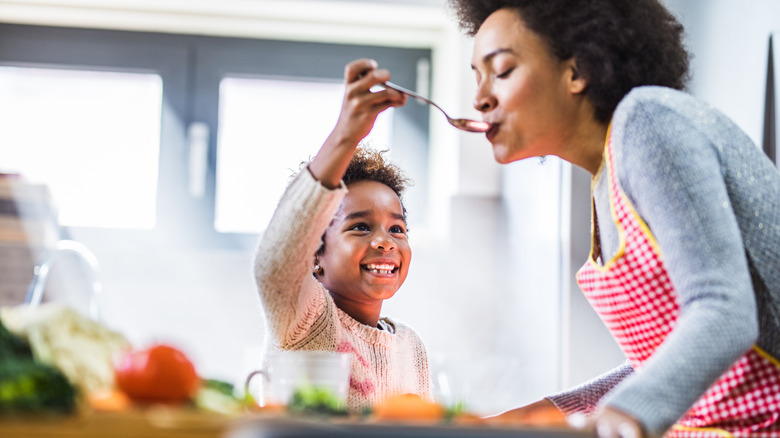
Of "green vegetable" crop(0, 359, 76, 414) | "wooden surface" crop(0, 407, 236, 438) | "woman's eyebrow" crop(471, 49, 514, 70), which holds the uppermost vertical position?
"woman's eyebrow" crop(471, 49, 514, 70)

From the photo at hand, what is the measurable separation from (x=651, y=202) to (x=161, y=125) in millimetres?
2291

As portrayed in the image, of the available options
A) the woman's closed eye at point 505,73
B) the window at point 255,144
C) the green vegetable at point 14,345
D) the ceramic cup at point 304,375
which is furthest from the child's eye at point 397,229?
the window at point 255,144

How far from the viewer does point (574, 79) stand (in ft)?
3.37

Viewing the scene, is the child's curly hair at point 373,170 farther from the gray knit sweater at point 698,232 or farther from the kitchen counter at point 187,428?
the kitchen counter at point 187,428

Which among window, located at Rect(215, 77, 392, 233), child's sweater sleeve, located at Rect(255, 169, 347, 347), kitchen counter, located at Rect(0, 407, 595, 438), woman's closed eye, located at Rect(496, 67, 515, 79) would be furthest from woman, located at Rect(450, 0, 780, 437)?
window, located at Rect(215, 77, 392, 233)

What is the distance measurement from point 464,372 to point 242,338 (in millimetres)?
728

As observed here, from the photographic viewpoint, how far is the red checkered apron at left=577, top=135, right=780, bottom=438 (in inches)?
33.0

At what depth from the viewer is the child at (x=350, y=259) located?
37.6 inches

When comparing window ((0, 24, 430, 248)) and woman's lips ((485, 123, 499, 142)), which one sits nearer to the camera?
woman's lips ((485, 123, 499, 142))

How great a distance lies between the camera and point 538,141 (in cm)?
105

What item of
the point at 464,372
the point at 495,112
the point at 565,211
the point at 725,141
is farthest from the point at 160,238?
the point at 725,141

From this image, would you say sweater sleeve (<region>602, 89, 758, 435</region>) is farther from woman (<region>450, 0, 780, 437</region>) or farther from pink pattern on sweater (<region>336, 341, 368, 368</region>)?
pink pattern on sweater (<region>336, 341, 368, 368</region>)

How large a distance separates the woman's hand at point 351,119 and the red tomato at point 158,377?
363mm

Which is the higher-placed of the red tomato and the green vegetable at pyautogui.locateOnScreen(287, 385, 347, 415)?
the red tomato
